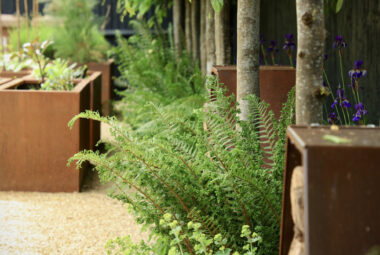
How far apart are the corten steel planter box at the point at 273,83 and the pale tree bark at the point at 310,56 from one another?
153 cm

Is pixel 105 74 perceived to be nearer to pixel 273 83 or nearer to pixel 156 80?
A: pixel 156 80

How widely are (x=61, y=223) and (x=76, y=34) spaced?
18.4 ft

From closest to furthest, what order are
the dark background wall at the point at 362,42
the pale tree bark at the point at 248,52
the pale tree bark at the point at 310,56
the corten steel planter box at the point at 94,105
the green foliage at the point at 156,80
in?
the pale tree bark at the point at 310,56, the pale tree bark at the point at 248,52, the dark background wall at the point at 362,42, the green foliage at the point at 156,80, the corten steel planter box at the point at 94,105

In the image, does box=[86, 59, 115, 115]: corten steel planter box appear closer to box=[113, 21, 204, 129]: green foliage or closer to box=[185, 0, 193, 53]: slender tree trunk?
box=[113, 21, 204, 129]: green foliage

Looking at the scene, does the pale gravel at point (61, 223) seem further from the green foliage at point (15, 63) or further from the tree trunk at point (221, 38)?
the green foliage at point (15, 63)

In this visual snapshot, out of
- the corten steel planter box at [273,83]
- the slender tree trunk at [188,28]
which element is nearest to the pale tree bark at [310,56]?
the corten steel planter box at [273,83]

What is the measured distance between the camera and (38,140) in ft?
16.1

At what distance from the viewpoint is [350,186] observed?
60.3 inches

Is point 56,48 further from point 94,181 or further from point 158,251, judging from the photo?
point 158,251

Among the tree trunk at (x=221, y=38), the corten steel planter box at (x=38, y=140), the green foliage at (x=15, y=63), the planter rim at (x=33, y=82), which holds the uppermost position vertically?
the tree trunk at (x=221, y=38)

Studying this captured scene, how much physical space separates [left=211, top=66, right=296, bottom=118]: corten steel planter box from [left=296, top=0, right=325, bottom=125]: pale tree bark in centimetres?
153

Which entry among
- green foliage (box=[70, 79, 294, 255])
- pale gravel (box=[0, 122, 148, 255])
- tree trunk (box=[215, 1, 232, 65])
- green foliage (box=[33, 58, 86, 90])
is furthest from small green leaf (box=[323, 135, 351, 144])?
green foliage (box=[33, 58, 86, 90])

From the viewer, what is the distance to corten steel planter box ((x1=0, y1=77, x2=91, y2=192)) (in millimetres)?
4875

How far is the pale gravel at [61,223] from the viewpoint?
11.8 feet
